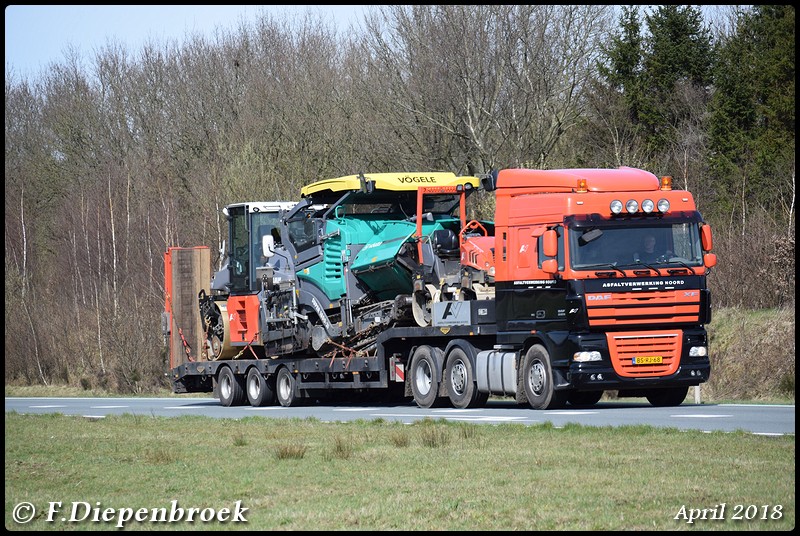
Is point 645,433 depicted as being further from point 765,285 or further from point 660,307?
point 765,285

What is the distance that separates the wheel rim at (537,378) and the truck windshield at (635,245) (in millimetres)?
1902

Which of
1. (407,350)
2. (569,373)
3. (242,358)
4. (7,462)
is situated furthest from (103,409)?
(7,462)

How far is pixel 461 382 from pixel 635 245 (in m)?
4.11

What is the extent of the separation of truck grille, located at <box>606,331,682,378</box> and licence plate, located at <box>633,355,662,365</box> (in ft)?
0.05

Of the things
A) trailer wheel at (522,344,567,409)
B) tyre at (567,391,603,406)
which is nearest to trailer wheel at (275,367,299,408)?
tyre at (567,391,603,406)

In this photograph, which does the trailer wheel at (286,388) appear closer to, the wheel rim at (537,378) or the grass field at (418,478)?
the wheel rim at (537,378)

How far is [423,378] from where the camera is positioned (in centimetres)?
2480

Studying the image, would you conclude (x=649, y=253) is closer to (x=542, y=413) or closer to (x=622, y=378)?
(x=622, y=378)

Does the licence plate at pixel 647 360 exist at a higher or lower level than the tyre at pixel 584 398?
higher

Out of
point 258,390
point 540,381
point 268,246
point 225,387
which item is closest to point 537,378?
point 540,381

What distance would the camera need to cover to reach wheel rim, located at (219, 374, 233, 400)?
2981 cm

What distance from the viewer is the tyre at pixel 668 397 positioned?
23.0m

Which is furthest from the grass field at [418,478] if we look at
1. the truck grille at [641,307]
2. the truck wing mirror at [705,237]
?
the truck wing mirror at [705,237]

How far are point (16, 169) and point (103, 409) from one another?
35448 millimetres
